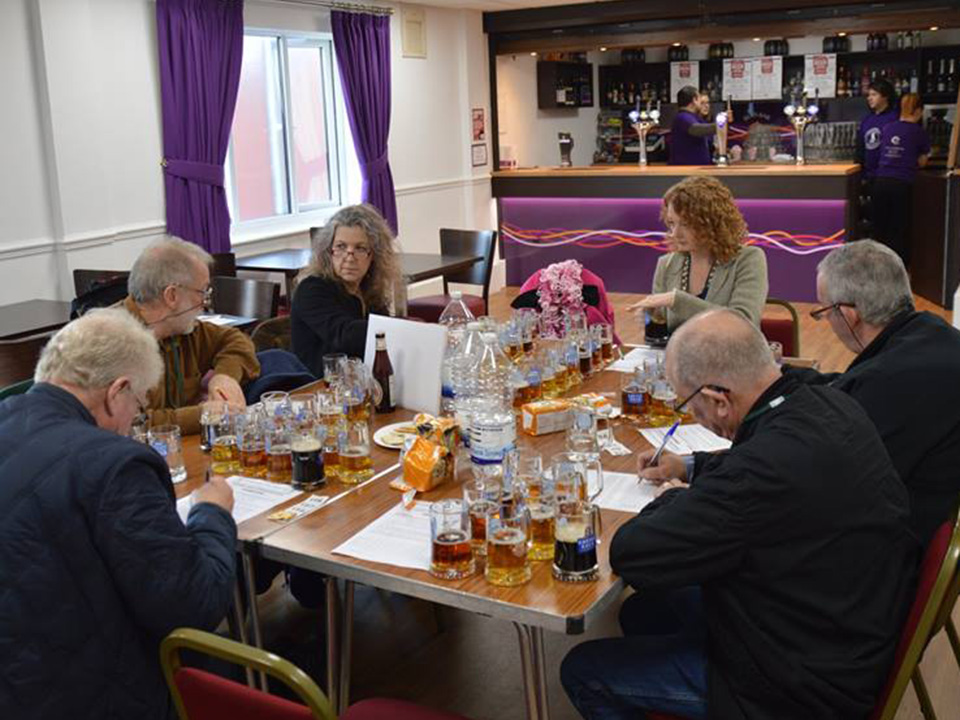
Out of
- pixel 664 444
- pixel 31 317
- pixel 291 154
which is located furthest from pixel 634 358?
pixel 291 154

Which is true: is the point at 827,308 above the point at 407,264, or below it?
above

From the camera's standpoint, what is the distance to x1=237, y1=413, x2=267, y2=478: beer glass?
2754 mm

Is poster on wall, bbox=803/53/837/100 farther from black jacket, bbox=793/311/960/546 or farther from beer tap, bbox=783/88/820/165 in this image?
black jacket, bbox=793/311/960/546

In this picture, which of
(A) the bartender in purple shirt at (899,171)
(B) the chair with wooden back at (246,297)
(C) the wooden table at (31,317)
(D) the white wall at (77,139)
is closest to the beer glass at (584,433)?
(B) the chair with wooden back at (246,297)

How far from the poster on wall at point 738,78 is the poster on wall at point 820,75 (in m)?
0.60

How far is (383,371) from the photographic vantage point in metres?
3.21

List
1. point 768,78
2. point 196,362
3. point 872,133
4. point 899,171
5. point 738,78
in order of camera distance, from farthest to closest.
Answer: point 738,78 < point 768,78 < point 872,133 < point 899,171 < point 196,362

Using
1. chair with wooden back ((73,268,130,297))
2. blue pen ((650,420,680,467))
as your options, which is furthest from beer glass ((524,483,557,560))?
chair with wooden back ((73,268,130,297))

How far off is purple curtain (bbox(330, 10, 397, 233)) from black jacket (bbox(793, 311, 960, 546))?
644 centimetres

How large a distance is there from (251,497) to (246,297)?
2514mm

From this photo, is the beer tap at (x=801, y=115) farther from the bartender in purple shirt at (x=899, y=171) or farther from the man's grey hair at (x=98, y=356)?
the man's grey hair at (x=98, y=356)

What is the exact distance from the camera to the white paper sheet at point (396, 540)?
219cm

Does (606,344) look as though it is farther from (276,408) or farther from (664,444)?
(276,408)

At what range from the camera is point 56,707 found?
6.10 ft
